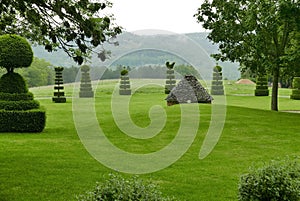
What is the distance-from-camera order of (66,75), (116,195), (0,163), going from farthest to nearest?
1. (66,75)
2. (0,163)
3. (116,195)

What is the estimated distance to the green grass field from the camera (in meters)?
7.46

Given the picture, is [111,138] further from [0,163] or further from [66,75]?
[66,75]

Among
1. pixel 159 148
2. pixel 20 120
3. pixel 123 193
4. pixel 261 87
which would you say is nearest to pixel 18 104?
pixel 20 120

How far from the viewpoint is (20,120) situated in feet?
49.9

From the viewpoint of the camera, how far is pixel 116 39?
7.83 metres

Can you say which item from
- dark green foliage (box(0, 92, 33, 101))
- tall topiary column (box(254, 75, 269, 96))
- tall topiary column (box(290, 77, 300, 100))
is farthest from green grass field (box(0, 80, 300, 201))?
tall topiary column (box(254, 75, 269, 96))

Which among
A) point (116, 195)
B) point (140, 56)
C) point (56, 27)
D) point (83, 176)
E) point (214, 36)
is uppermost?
point (214, 36)

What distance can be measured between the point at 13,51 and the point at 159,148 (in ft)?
21.8

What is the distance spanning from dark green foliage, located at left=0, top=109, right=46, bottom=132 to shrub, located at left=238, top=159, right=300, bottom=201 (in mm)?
11088

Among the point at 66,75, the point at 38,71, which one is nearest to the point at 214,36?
the point at 66,75

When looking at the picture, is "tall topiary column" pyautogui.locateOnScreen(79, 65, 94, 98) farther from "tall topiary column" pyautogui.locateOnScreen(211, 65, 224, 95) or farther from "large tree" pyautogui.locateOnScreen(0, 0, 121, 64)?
"large tree" pyautogui.locateOnScreen(0, 0, 121, 64)

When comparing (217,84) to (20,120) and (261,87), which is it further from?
(20,120)

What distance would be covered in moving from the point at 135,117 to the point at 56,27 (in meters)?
10.9

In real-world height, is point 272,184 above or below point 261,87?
below
